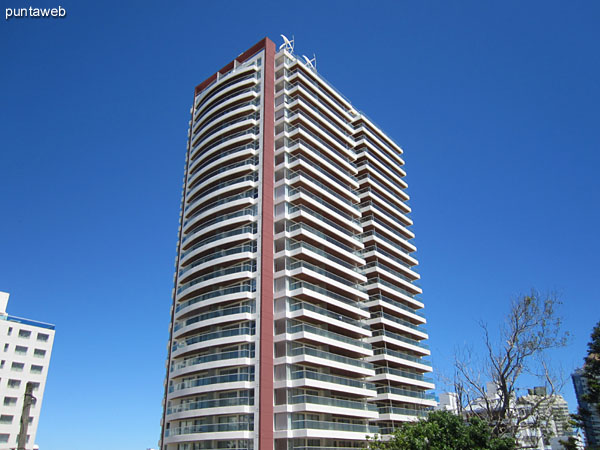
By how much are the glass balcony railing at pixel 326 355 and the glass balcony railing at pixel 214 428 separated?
737cm

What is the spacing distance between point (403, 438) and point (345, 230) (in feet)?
100

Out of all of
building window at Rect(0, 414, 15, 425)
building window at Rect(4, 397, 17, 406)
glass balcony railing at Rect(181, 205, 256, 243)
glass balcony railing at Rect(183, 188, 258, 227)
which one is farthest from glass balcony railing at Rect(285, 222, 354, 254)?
building window at Rect(4, 397, 17, 406)

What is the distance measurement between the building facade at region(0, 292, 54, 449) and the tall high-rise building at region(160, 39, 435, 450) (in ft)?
125

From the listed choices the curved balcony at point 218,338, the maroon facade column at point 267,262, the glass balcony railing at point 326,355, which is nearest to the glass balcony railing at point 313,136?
the maroon facade column at point 267,262

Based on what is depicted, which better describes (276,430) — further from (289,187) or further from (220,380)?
(289,187)

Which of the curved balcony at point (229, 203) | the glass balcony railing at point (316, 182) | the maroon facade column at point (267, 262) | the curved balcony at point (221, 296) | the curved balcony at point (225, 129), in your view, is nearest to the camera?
the maroon facade column at point (267, 262)

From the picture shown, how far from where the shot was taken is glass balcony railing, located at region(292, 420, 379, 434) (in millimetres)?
41469

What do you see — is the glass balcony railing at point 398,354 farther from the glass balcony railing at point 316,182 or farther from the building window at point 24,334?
the building window at point 24,334

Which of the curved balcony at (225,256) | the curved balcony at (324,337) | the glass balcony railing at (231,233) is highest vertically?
the glass balcony railing at (231,233)

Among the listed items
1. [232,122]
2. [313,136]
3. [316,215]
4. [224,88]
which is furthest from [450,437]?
[224,88]

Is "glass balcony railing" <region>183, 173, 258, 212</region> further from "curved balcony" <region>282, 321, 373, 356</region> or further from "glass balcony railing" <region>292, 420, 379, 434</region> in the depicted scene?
"glass balcony railing" <region>292, 420, 379, 434</region>

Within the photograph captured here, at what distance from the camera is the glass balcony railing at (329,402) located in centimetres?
4228

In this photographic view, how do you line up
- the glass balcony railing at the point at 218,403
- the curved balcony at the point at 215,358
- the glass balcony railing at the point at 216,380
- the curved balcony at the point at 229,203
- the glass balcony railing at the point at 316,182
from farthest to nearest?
the glass balcony railing at the point at 316,182
the curved balcony at the point at 229,203
the curved balcony at the point at 215,358
the glass balcony railing at the point at 216,380
the glass balcony railing at the point at 218,403

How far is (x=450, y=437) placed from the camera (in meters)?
28.7
